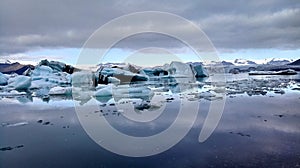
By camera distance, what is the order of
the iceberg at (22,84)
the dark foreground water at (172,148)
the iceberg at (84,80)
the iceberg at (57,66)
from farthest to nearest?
the iceberg at (57,66), the iceberg at (22,84), the iceberg at (84,80), the dark foreground water at (172,148)

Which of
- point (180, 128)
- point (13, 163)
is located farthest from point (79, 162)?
point (180, 128)

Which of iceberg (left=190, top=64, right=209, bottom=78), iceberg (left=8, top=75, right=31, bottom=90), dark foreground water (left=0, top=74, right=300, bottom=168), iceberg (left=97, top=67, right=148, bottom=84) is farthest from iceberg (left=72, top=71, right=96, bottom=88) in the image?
iceberg (left=190, top=64, right=209, bottom=78)

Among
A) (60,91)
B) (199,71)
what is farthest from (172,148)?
(199,71)

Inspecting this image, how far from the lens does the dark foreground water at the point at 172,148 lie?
3170 mm

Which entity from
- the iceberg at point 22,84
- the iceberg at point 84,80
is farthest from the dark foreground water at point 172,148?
the iceberg at point 22,84

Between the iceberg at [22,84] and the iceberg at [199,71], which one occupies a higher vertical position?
the iceberg at [199,71]

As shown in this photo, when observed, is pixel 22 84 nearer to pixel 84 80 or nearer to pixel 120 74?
pixel 84 80

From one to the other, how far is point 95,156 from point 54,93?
8.12 m

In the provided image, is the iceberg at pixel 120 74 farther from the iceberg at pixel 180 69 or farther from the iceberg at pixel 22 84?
the iceberg at pixel 22 84

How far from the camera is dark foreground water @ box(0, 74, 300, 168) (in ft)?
10.4

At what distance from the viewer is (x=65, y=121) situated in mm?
5566

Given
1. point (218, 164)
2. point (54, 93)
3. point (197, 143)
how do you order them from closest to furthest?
1. point (218, 164)
2. point (197, 143)
3. point (54, 93)

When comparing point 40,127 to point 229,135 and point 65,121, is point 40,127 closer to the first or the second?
point 65,121

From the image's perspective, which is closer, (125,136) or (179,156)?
(179,156)
